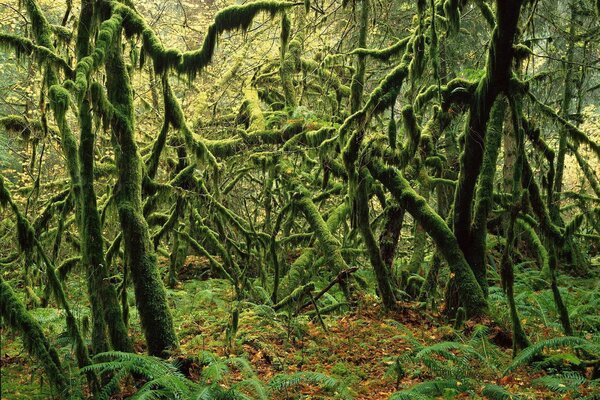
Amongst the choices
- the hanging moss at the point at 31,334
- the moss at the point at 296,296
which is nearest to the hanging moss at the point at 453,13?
the moss at the point at 296,296

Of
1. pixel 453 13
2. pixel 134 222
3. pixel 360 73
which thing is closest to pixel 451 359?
pixel 134 222

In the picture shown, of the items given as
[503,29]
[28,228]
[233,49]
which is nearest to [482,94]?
[503,29]

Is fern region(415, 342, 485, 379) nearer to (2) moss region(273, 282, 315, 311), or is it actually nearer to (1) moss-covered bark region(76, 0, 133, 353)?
(2) moss region(273, 282, 315, 311)

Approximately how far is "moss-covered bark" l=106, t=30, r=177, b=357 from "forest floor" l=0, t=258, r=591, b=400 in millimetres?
446

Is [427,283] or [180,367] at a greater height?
[427,283]

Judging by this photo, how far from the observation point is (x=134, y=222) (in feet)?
20.0

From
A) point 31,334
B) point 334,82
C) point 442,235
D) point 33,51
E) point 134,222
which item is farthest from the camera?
point 334,82

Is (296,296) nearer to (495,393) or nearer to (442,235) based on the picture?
(442,235)

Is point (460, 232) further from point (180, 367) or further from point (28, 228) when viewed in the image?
point (28, 228)

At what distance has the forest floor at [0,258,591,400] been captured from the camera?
5961 millimetres

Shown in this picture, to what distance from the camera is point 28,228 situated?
5250 mm

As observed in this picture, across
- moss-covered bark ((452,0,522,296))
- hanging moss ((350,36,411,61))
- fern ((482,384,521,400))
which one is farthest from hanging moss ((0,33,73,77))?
fern ((482,384,521,400))

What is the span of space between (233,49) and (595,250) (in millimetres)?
11055

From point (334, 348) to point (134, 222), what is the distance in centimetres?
322
